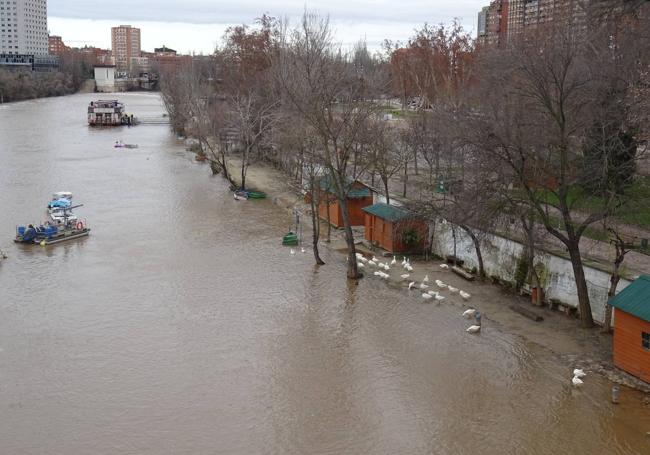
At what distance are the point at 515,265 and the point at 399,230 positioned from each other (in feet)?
16.4

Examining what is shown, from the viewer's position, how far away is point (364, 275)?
22906mm

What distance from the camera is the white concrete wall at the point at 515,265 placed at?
1794cm

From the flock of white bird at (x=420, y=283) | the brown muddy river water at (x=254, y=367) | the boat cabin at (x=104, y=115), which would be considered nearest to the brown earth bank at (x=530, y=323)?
the flock of white bird at (x=420, y=283)

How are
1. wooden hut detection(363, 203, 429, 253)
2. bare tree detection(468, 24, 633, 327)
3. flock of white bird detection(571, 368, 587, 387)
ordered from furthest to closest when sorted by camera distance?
wooden hut detection(363, 203, 429, 253) < bare tree detection(468, 24, 633, 327) < flock of white bird detection(571, 368, 587, 387)

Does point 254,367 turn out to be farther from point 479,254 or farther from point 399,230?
point 399,230

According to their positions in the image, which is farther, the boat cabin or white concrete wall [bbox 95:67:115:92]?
white concrete wall [bbox 95:67:115:92]

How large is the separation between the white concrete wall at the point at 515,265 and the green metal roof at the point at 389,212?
1.25 m

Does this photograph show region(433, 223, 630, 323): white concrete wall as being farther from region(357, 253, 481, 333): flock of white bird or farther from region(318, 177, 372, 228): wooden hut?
region(318, 177, 372, 228): wooden hut

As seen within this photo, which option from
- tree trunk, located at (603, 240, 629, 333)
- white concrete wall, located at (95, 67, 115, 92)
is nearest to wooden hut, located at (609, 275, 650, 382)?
tree trunk, located at (603, 240, 629, 333)

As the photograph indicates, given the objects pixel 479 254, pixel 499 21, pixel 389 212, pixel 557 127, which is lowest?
pixel 479 254

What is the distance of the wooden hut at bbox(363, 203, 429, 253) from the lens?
24656 mm

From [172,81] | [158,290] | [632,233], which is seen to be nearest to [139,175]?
[158,290]

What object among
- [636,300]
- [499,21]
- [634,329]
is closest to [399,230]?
[636,300]

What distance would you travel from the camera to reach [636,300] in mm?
14773
